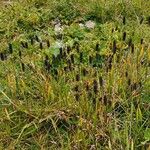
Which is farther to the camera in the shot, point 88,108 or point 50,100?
point 50,100

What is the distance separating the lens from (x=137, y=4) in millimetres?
5426

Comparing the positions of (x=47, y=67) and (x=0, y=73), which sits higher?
(x=47, y=67)

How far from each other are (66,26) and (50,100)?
1805mm

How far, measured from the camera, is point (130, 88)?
3.54m

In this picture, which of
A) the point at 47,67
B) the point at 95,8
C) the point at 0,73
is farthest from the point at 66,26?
the point at 47,67

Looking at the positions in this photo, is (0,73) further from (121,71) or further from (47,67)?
(121,71)

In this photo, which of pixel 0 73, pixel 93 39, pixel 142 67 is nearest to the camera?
pixel 142 67

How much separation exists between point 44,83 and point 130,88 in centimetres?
70

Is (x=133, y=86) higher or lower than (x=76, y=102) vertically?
higher

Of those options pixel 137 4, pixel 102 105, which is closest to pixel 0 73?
pixel 102 105

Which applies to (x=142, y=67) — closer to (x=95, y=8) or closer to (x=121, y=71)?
(x=121, y=71)

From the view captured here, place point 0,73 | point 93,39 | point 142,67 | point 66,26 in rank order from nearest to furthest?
1. point 142,67
2. point 0,73
3. point 93,39
4. point 66,26

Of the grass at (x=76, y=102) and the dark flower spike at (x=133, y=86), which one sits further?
the dark flower spike at (x=133, y=86)

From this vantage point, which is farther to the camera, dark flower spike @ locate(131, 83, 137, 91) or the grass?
dark flower spike @ locate(131, 83, 137, 91)
